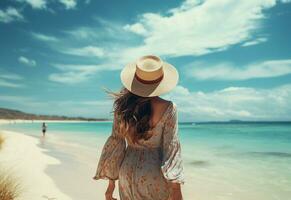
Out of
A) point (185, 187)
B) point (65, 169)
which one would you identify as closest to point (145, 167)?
point (185, 187)

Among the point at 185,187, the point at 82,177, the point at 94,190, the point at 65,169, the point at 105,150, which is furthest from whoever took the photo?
the point at 65,169

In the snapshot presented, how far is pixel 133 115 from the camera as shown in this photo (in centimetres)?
216

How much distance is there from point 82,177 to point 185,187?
2432mm

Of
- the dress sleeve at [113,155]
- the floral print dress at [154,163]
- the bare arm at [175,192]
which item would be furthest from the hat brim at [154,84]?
the bare arm at [175,192]

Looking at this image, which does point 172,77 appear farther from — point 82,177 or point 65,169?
point 65,169

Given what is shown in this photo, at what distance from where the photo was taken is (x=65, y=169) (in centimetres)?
1060

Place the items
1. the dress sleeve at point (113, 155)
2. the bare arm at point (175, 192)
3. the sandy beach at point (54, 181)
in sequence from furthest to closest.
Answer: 1. the sandy beach at point (54, 181)
2. the dress sleeve at point (113, 155)
3. the bare arm at point (175, 192)

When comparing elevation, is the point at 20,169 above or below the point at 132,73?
below

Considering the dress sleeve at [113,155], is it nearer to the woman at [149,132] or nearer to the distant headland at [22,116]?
the woman at [149,132]

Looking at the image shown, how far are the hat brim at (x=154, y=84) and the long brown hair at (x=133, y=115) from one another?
0.05 metres

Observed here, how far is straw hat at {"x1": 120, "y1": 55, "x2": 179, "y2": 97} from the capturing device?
2.16 m

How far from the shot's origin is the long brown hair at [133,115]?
7.04ft

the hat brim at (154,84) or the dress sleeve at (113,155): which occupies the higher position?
the hat brim at (154,84)

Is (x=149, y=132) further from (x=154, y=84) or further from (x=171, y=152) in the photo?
(x=154, y=84)
